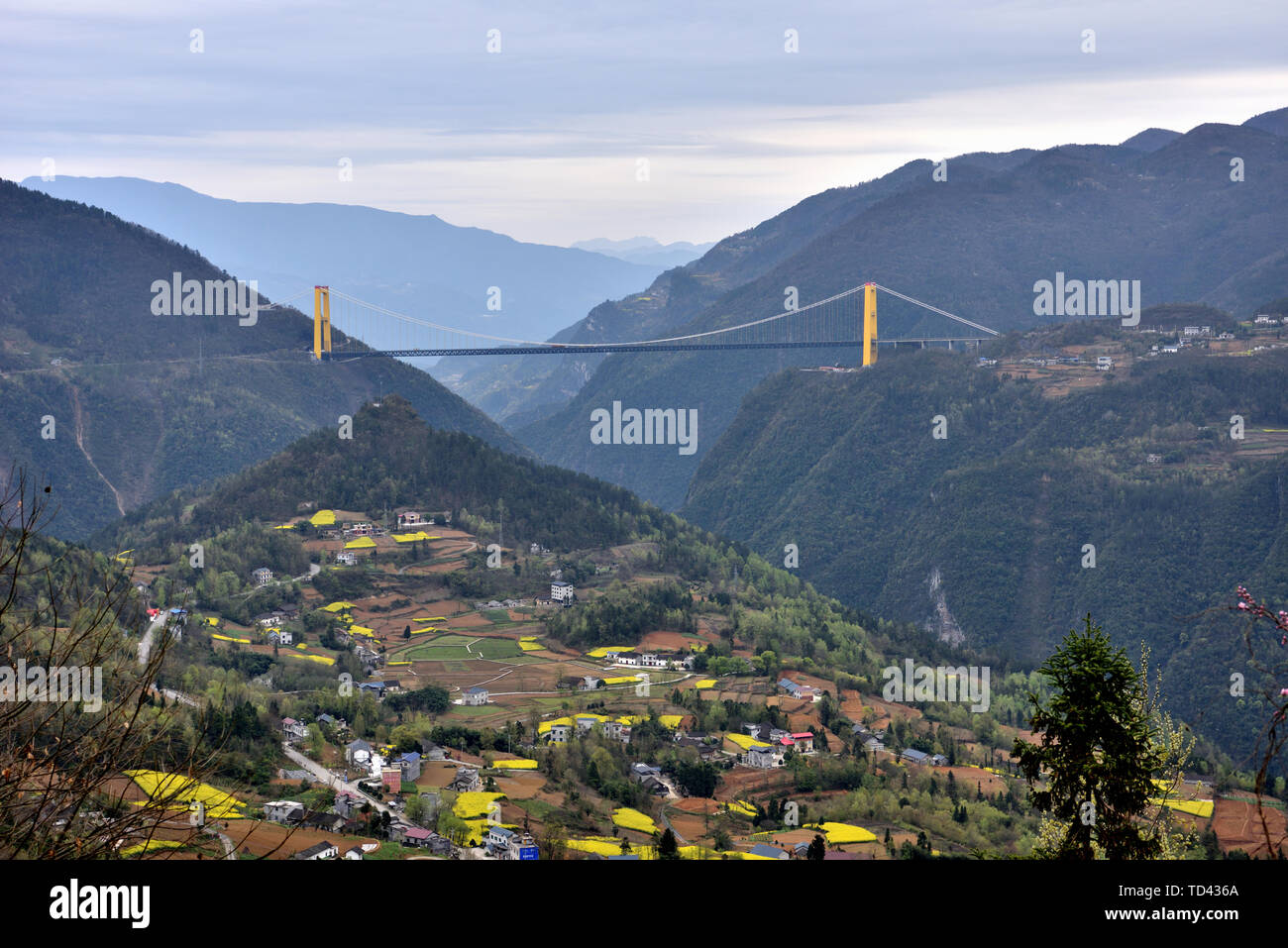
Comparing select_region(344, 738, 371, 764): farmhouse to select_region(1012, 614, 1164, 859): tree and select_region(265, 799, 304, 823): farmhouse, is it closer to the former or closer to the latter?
select_region(265, 799, 304, 823): farmhouse

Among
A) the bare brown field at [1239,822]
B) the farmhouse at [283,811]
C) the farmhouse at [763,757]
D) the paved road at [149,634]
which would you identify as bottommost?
the bare brown field at [1239,822]

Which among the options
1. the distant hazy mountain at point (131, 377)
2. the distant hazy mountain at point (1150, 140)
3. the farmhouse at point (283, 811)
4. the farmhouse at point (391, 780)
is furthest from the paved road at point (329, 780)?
the distant hazy mountain at point (1150, 140)

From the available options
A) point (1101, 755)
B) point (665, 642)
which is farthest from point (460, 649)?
point (1101, 755)

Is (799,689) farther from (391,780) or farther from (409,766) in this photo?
(391,780)

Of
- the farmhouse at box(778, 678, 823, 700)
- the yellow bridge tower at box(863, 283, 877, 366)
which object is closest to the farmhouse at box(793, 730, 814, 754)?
the farmhouse at box(778, 678, 823, 700)

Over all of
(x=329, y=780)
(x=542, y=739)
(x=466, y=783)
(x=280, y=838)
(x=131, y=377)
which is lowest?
(x=542, y=739)

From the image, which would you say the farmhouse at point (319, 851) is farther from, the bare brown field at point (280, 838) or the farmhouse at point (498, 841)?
the farmhouse at point (498, 841)
